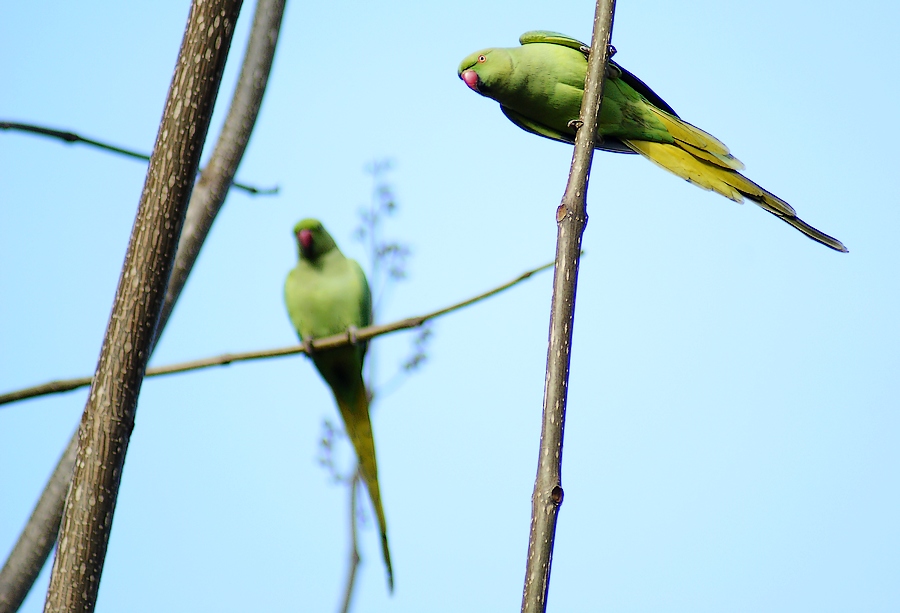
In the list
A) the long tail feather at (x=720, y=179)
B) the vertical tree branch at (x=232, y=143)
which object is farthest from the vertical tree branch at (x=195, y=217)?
the long tail feather at (x=720, y=179)

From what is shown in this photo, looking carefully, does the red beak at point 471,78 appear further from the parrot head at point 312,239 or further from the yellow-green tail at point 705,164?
the parrot head at point 312,239

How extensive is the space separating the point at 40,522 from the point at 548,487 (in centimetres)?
108

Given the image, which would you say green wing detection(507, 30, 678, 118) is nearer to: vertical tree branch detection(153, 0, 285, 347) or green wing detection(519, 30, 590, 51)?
green wing detection(519, 30, 590, 51)

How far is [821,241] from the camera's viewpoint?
5.60 ft

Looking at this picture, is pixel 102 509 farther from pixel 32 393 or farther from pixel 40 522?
pixel 40 522

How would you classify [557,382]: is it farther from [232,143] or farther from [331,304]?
[331,304]

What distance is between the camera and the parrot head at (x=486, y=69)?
7.77 ft

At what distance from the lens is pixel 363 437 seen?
2.15 meters

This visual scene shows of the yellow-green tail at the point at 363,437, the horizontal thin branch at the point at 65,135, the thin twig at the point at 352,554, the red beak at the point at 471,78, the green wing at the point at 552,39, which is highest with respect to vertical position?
the green wing at the point at 552,39

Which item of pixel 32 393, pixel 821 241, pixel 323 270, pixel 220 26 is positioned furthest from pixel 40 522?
pixel 821 241

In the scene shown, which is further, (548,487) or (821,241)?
(821,241)

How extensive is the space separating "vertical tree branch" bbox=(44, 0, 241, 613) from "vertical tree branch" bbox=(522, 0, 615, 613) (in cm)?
48

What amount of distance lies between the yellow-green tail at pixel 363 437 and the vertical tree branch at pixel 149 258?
741 millimetres

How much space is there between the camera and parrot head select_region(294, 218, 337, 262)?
8.48 ft
